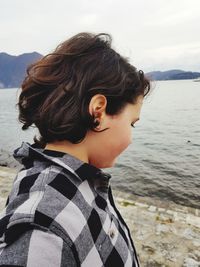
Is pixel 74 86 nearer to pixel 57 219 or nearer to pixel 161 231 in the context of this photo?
pixel 57 219

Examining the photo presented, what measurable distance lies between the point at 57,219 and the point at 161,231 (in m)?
4.72

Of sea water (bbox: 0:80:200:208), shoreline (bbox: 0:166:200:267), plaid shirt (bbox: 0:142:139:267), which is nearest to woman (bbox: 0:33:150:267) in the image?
plaid shirt (bbox: 0:142:139:267)

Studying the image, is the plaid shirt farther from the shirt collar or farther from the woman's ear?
the woman's ear

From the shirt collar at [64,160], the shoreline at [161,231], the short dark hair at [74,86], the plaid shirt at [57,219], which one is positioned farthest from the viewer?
the shoreline at [161,231]

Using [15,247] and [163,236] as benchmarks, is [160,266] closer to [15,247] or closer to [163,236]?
[163,236]

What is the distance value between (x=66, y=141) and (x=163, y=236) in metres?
4.31

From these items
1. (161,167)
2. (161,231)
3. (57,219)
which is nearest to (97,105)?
(57,219)

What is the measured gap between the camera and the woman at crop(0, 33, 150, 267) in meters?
0.87

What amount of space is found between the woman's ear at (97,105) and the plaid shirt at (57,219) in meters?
0.24

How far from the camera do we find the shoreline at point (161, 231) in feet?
14.3

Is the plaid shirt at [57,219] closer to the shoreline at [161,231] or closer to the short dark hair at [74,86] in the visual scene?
the short dark hair at [74,86]

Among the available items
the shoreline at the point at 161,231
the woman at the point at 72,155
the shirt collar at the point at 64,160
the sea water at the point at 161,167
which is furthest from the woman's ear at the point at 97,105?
the sea water at the point at 161,167

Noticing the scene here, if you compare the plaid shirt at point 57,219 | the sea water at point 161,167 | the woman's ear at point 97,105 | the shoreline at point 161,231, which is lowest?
the sea water at point 161,167

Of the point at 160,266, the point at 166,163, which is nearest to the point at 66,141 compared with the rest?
the point at 160,266
